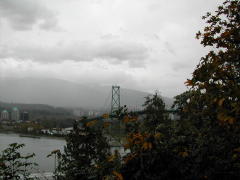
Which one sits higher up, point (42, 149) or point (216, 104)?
point (216, 104)

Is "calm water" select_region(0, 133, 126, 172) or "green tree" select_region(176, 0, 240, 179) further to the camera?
"calm water" select_region(0, 133, 126, 172)

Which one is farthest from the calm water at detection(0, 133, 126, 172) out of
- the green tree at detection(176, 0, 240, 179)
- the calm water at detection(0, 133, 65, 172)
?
the green tree at detection(176, 0, 240, 179)

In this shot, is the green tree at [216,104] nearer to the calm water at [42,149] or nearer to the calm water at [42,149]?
the calm water at [42,149]

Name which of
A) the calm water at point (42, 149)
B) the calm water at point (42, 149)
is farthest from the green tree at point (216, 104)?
the calm water at point (42, 149)

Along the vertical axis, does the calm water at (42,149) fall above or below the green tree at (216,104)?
below

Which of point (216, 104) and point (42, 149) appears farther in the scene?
point (42, 149)

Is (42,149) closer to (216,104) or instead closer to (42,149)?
(42,149)

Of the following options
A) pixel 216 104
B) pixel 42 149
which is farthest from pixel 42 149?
pixel 216 104

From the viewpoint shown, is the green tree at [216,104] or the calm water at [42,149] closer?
the green tree at [216,104]

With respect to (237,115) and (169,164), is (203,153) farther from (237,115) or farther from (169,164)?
(237,115)

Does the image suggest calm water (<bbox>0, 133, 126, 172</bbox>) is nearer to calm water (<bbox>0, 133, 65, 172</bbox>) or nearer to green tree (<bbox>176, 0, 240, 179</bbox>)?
calm water (<bbox>0, 133, 65, 172</bbox>)

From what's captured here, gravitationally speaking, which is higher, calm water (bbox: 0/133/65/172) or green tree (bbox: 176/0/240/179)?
green tree (bbox: 176/0/240/179)

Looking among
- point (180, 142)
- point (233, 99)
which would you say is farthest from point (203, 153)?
point (233, 99)

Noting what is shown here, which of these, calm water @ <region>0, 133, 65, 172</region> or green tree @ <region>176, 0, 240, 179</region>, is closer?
green tree @ <region>176, 0, 240, 179</region>
